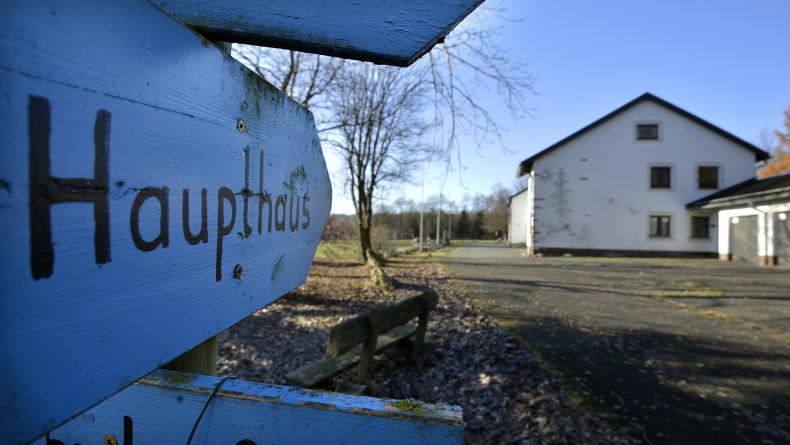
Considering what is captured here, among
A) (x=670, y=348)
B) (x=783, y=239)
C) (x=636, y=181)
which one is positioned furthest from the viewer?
(x=636, y=181)

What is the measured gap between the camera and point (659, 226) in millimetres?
22078

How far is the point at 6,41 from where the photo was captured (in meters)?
0.41

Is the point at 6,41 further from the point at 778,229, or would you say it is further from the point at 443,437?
the point at 778,229

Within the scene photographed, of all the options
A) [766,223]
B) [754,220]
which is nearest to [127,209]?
[766,223]

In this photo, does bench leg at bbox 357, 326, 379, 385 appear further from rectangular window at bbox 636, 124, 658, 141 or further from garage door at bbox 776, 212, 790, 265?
rectangular window at bbox 636, 124, 658, 141

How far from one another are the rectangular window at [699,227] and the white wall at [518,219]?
617 inches

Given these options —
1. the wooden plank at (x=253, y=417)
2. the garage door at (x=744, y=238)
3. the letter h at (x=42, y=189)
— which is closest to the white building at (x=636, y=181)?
the garage door at (x=744, y=238)

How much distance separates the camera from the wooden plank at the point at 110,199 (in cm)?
43

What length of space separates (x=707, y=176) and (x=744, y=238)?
4774mm

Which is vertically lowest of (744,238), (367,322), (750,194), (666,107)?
(367,322)

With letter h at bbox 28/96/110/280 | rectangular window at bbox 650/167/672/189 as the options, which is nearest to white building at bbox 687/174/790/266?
rectangular window at bbox 650/167/672/189

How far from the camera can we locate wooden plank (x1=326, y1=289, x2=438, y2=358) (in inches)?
145

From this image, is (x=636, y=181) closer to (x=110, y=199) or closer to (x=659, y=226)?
(x=659, y=226)

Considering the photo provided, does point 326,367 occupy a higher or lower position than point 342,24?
lower
